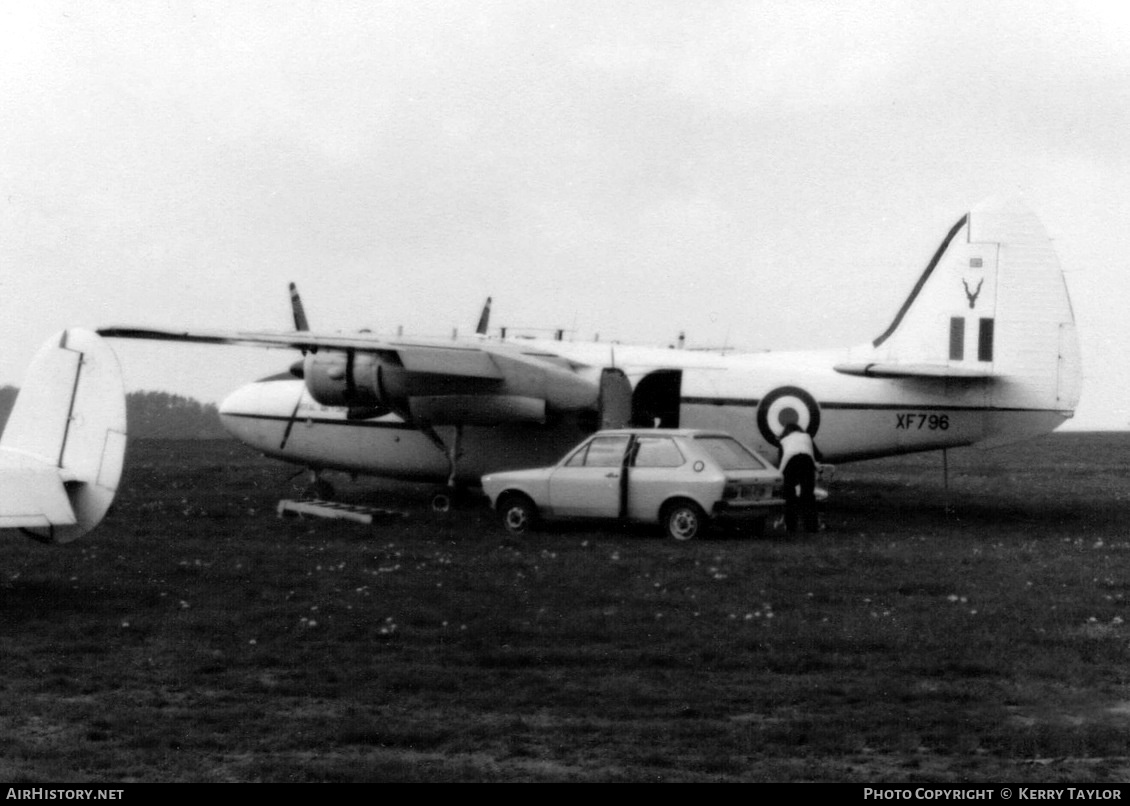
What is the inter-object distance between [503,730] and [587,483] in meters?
10.6

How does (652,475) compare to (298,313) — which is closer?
(652,475)

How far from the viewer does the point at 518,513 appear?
62.9 feet

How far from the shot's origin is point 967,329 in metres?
21.2

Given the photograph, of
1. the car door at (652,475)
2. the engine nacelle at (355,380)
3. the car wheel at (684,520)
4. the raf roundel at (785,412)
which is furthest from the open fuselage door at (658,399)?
the car wheel at (684,520)

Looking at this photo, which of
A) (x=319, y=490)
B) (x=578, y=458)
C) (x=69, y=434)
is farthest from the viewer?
(x=319, y=490)

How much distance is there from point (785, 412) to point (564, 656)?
12041mm

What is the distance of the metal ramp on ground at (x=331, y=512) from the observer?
20.3 m

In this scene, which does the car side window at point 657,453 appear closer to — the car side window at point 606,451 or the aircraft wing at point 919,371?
the car side window at point 606,451

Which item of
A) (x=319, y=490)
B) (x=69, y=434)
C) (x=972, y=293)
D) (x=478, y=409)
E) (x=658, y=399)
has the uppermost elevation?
(x=972, y=293)

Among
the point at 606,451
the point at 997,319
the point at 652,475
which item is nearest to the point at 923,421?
the point at 997,319

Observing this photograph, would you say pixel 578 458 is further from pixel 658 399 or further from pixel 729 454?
pixel 658 399

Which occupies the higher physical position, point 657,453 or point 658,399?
point 658,399

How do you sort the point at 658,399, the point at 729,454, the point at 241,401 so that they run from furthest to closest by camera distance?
the point at 241,401, the point at 658,399, the point at 729,454

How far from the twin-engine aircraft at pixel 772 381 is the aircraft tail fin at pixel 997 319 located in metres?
0.02
